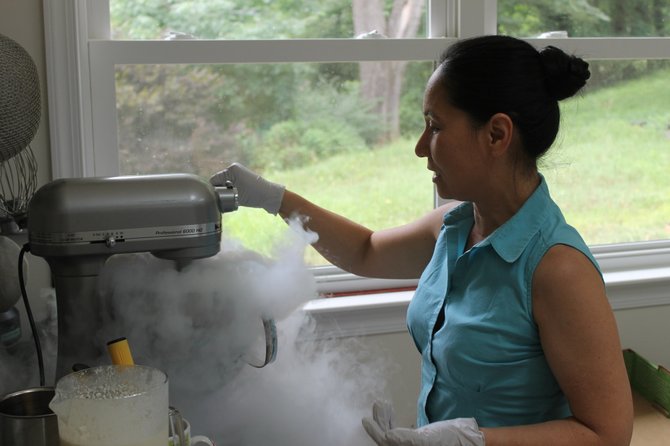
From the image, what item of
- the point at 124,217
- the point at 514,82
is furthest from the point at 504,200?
the point at 124,217

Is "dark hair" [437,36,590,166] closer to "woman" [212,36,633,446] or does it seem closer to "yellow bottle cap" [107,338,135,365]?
"woman" [212,36,633,446]

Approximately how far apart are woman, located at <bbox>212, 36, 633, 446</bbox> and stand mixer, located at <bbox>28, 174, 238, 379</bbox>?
1.38ft

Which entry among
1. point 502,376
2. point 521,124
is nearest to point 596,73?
point 521,124

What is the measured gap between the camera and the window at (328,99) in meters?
1.97

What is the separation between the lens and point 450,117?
4.53 ft

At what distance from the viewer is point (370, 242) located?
5.79ft

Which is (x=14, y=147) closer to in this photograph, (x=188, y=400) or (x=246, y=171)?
(x=246, y=171)

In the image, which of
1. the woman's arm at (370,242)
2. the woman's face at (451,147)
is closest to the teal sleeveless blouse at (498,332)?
the woman's face at (451,147)

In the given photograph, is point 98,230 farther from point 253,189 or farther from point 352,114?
point 352,114

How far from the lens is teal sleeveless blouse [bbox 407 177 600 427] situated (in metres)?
1.33

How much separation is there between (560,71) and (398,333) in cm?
98

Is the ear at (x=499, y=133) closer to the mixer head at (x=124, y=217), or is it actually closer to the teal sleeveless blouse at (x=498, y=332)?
the teal sleeveless blouse at (x=498, y=332)

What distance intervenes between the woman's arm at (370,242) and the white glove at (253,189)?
0.03 meters

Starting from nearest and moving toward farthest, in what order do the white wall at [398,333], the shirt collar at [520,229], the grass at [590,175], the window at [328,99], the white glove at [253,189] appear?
1. the shirt collar at [520,229]
2. the white glove at [253,189]
3. the white wall at [398,333]
4. the window at [328,99]
5. the grass at [590,175]
